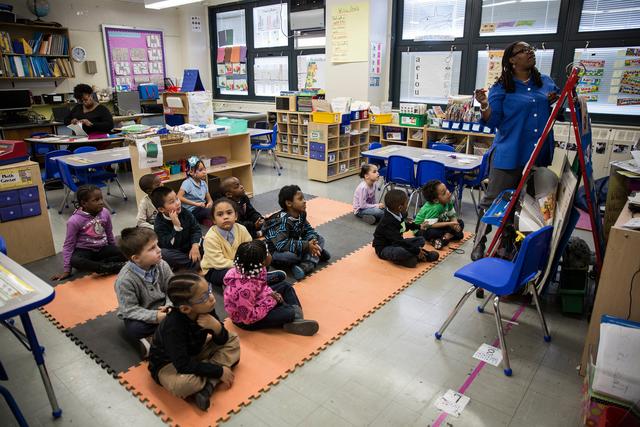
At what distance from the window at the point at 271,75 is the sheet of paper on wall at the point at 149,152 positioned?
16.8 ft

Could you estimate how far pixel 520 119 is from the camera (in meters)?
3.21

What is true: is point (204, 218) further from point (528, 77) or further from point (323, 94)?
point (323, 94)

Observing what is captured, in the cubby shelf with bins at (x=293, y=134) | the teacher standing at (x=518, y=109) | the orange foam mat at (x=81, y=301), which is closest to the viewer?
the orange foam mat at (x=81, y=301)

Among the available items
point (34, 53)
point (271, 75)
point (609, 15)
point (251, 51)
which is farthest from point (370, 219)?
point (34, 53)

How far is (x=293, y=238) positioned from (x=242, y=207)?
3.09 ft

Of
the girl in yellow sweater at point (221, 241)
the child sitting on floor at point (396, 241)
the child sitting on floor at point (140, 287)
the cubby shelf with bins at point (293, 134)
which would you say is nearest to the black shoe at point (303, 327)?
the girl in yellow sweater at point (221, 241)

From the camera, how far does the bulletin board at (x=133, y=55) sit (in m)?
8.81

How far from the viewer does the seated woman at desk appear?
6.28 metres

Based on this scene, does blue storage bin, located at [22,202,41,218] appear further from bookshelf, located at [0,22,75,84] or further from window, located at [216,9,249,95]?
window, located at [216,9,249,95]

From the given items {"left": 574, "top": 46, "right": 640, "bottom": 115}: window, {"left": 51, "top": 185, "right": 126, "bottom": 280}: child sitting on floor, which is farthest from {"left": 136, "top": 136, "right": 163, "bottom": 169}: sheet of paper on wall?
{"left": 574, "top": 46, "right": 640, "bottom": 115}: window

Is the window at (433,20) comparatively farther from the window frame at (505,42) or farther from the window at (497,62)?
the window at (497,62)

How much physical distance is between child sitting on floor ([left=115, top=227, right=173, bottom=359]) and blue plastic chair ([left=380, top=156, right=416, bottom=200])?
3.24m

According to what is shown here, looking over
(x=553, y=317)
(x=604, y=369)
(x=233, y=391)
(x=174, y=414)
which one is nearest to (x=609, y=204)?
(x=553, y=317)

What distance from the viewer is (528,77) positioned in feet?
10.4
